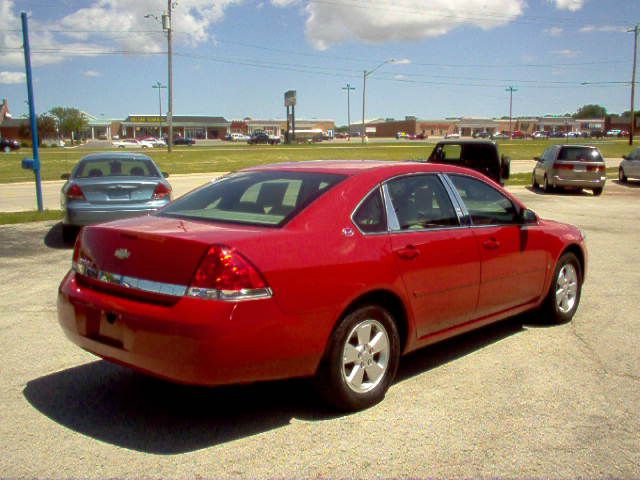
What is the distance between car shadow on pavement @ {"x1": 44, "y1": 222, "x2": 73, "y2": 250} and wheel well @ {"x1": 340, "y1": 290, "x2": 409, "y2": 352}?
7.59m

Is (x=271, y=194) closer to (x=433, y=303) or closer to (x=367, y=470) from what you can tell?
(x=433, y=303)

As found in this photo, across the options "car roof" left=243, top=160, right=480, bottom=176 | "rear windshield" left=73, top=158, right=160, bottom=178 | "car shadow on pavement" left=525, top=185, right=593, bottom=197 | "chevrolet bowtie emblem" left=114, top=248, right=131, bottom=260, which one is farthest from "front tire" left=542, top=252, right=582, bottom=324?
"car shadow on pavement" left=525, top=185, right=593, bottom=197

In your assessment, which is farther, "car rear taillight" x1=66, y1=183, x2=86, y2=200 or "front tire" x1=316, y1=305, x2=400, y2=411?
"car rear taillight" x1=66, y1=183, x2=86, y2=200

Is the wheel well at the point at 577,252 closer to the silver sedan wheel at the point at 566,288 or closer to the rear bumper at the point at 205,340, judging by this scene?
the silver sedan wheel at the point at 566,288

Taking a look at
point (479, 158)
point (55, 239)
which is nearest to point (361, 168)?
point (55, 239)

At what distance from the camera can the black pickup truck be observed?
16.2 m

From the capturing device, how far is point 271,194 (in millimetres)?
4738

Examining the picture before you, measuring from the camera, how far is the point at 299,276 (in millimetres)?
3887

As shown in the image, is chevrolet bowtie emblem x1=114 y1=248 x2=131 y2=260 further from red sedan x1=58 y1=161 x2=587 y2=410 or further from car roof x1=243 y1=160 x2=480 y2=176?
car roof x1=243 y1=160 x2=480 y2=176

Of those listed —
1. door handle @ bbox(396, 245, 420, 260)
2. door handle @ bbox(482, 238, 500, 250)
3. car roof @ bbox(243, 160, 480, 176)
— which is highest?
car roof @ bbox(243, 160, 480, 176)

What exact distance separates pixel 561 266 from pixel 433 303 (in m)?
2.09

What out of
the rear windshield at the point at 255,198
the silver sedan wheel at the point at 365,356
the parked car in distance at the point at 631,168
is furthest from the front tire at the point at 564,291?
the parked car in distance at the point at 631,168

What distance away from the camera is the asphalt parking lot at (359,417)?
11.8ft

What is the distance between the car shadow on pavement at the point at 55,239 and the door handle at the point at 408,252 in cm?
764
